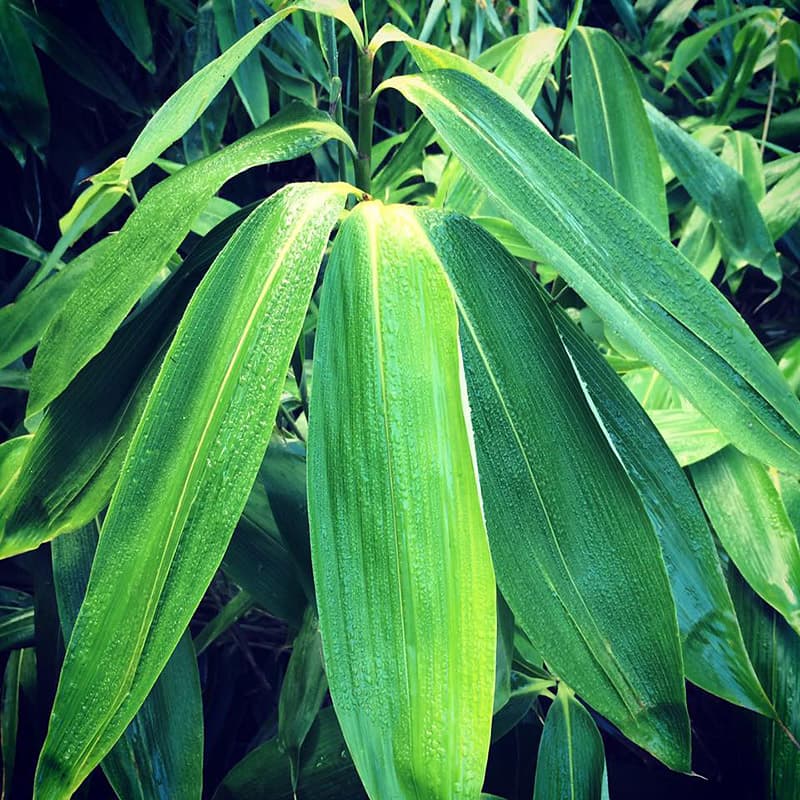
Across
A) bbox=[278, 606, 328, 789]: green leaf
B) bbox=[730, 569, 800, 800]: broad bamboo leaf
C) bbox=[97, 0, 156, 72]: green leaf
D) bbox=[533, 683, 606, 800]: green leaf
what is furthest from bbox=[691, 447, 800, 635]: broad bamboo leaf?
bbox=[97, 0, 156, 72]: green leaf

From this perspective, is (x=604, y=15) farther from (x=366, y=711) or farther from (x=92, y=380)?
(x=366, y=711)

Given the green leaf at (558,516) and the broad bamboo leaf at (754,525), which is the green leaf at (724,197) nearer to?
the broad bamboo leaf at (754,525)

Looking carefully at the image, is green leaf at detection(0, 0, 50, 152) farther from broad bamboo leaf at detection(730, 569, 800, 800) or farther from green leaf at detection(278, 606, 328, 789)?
broad bamboo leaf at detection(730, 569, 800, 800)

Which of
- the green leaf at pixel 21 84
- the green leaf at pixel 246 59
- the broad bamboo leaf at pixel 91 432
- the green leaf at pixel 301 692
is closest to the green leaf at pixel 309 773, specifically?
the green leaf at pixel 301 692

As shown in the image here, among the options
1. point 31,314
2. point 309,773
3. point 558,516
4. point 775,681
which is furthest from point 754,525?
point 31,314

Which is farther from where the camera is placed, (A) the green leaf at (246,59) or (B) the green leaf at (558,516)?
(A) the green leaf at (246,59)

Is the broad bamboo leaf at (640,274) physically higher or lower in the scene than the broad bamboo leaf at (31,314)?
higher

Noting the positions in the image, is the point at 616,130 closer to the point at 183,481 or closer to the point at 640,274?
the point at 640,274
